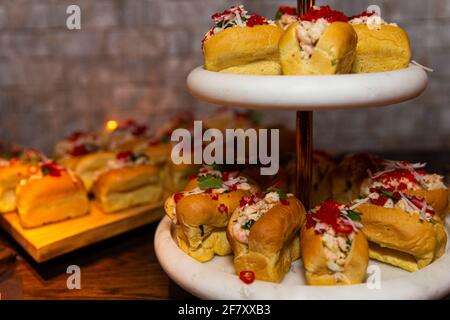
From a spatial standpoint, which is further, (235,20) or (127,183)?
(127,183)

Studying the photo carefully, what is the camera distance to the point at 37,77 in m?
2.53

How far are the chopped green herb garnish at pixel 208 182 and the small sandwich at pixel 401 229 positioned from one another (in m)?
0.34

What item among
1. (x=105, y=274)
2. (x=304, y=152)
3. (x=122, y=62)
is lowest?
(x=105, y=274)

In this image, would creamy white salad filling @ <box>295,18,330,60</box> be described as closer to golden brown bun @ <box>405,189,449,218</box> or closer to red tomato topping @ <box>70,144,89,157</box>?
golden brown bun @ <box>405,189,449,218</box>

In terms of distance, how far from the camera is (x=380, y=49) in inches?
43.5

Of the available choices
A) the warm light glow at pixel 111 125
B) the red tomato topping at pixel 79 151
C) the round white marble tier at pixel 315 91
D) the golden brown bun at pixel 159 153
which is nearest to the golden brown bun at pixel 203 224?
the round white marble tier at pixel 315 91

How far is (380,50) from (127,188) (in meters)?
1.06

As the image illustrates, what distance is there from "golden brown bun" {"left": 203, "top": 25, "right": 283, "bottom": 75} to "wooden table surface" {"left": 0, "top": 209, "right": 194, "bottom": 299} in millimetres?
658

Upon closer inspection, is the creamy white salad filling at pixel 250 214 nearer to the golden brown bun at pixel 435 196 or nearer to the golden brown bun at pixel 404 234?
the golden brown bun at pixel 404 234

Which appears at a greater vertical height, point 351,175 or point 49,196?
point 351,175

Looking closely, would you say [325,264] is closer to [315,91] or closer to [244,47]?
[315,91]

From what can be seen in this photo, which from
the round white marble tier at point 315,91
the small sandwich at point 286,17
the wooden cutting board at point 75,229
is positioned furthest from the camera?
the wooden cutting board at point 75,229

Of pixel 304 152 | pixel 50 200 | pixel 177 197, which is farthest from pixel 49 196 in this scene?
pixel 304 152

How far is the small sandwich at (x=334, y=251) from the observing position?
3.38 ft
